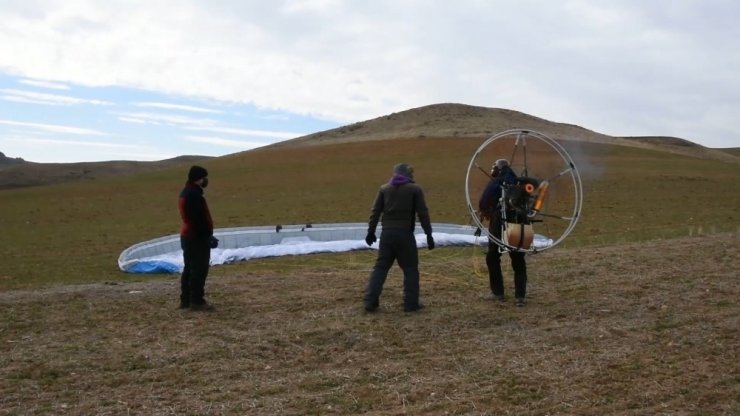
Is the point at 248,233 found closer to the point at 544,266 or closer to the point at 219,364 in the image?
the point at 544,266

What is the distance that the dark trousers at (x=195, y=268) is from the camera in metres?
8.67

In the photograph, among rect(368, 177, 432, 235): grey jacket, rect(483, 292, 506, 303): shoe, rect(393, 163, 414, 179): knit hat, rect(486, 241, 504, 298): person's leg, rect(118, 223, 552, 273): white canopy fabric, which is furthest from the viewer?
rect(118, 223, 552, 273): white canopy fabric

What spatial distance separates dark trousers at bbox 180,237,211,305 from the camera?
341 inches

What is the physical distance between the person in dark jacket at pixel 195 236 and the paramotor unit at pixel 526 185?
10.3 ft

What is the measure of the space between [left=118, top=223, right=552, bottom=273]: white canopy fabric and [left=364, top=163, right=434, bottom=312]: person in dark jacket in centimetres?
599

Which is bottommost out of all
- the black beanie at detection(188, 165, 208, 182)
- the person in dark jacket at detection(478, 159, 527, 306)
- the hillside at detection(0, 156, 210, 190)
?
the person in dark jacket at detection(478, 159, 527, 306)

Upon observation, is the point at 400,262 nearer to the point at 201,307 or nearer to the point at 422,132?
the point at 201,307

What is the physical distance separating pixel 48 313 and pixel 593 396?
6.26m

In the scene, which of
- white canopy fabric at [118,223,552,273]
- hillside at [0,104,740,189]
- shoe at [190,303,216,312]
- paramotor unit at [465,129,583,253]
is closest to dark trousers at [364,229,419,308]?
paramotor unit at [465,129,583,253]

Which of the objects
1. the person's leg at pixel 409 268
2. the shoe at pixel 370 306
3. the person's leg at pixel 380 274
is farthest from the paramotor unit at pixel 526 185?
the shoe at pixel 370 306

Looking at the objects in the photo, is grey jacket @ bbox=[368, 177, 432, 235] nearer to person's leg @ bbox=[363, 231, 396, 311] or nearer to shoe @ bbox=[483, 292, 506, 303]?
person's leg @ bbox=[363, 231, 396, 311]

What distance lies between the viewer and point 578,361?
20.8 feet

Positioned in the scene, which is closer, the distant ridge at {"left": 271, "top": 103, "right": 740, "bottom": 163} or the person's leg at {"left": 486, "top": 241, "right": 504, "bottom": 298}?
the person's leg at {"left": 486, "top": 241, "right": 504, "bottom": 298}

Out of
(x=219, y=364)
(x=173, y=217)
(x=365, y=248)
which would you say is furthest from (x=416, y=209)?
(x=173, y=217)
